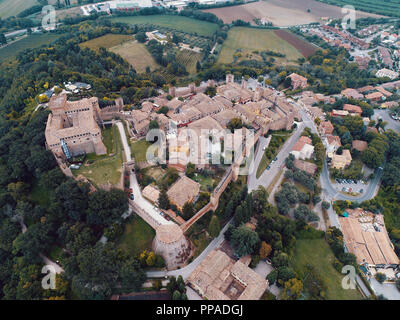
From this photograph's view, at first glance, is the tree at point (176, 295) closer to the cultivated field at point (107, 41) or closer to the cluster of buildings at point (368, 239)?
the cluster of buildings at point (368, 239)

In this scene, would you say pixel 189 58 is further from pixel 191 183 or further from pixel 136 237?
pixel 136 237

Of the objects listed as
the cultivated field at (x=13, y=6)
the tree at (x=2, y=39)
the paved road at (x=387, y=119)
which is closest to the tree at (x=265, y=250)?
the paved road at (x=387, y=119)

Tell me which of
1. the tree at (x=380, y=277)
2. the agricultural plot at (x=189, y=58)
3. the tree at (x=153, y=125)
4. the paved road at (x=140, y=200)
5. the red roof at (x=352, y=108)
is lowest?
the tree at (x=380, y=277)

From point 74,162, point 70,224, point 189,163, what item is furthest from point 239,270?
point 74,162

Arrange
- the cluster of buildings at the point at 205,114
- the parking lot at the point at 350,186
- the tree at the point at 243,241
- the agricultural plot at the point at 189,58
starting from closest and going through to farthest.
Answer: the tree at the point at 243,241
the cluster of buildings at the point at 205,114
the parking lot at the point at 350,186
the agricultural plot at the point at 189,58

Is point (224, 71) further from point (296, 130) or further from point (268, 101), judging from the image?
point (296, 130)

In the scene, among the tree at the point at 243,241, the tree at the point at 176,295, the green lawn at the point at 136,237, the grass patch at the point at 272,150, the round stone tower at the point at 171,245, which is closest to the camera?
the tree at the point at 176,295
